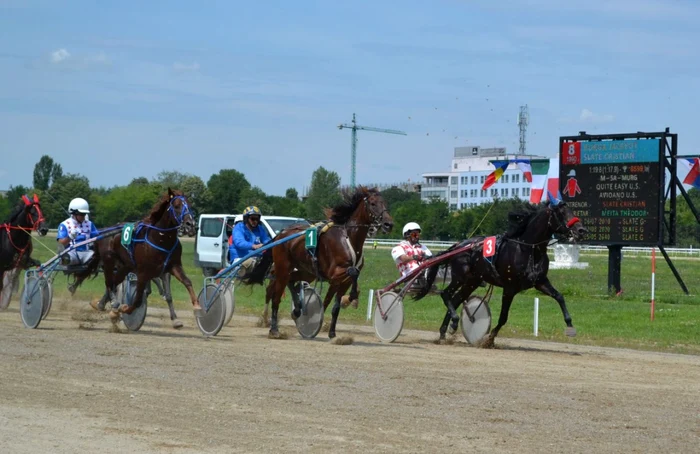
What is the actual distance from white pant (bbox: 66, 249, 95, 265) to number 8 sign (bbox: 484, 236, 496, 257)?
6.16 metres

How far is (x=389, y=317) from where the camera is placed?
15.1 m

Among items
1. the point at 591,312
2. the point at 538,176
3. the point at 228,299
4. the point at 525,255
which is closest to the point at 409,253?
the point at 525,255

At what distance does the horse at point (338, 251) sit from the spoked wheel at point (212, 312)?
860 millimetres

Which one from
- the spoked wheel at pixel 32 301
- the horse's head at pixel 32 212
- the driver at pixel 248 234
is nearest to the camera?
the spoked wheel at pixel 32 301

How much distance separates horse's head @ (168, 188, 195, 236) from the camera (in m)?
14.5

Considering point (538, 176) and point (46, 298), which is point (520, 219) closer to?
point (46, 298)

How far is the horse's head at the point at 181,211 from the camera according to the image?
47.7 feet

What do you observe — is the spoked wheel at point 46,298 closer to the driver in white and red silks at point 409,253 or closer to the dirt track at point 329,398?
the dirt track at point 329,398

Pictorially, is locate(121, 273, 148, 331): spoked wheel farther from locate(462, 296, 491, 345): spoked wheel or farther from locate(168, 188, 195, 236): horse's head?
locate(462, 296, 491, 345): spoked wheel

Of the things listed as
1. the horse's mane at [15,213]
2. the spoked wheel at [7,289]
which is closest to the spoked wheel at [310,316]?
the horse's mane at [15,213]

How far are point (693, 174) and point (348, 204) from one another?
37.0ft

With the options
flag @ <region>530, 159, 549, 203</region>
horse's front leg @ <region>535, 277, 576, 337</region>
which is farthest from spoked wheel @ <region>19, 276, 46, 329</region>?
flag @ <region>530, 159, 549, 203</region>

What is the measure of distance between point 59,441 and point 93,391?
2.16m

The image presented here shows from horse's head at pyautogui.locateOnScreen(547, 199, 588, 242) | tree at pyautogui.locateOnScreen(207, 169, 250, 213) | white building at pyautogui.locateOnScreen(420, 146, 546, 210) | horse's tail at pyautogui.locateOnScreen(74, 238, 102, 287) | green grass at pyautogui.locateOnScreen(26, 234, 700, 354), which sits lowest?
green grass at pyautogui.locateOnScreen(26, 234, 700, 354)
